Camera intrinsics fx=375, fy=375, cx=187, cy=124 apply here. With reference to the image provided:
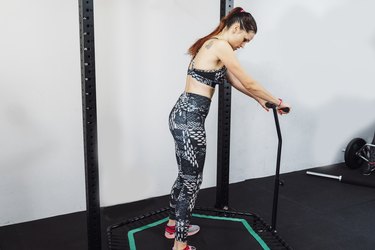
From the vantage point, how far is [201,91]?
212 cm

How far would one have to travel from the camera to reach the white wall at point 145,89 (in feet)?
8.09

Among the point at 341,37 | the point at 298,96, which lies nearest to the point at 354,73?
the point at 341,37

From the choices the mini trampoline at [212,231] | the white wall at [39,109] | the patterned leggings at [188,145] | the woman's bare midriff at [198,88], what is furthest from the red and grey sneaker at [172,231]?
the woman's bare midriff at [198,88]

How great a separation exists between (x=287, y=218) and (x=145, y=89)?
1451 millimetres

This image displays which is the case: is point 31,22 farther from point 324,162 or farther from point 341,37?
point 324,162

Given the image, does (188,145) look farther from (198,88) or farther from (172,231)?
(172,231)

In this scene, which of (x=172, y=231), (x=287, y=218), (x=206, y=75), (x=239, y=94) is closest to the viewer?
(x=206, y=75)

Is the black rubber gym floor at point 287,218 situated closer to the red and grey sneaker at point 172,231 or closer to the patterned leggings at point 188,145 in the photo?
the red and grey sneaker at point 172,231

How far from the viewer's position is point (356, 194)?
3283 millimetres

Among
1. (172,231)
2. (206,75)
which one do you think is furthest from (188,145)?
(172,231)

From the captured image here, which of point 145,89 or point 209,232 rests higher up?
point 145,89

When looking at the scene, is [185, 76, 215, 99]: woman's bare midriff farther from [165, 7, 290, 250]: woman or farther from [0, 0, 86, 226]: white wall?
[0, 0, 86, 226]: white wall

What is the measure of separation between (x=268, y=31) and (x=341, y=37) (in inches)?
36.3

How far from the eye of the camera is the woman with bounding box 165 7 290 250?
205 centimetres
